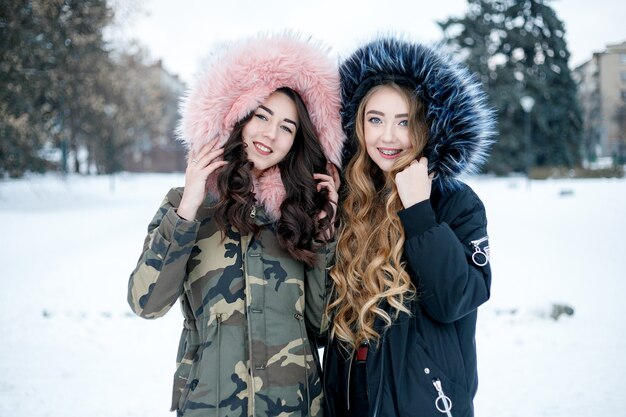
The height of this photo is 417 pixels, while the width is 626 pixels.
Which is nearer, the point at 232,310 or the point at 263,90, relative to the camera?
the point at 232,310

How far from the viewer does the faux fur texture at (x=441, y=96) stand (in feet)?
7.09

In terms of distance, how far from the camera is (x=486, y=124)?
222 centimetres

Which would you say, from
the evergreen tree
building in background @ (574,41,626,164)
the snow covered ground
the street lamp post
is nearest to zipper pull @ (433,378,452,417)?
the snow covered ground

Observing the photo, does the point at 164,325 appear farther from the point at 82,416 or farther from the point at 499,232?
the point at 499,232

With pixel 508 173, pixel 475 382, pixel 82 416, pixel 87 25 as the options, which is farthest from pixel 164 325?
pixel 508 173

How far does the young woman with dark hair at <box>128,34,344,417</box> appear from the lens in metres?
2.00

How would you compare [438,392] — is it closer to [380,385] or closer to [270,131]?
[380,385]

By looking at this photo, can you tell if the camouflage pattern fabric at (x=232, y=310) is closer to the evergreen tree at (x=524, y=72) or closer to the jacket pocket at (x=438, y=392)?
the jacket pocket at (x=438, y=392)

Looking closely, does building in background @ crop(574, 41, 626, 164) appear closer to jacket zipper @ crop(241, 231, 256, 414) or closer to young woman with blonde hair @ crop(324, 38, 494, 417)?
young woman with blonde hair @ crop(324, 38, 494, 417)

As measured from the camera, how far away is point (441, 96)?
2.20 meters

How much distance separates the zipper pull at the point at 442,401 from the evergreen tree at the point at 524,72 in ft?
96.1

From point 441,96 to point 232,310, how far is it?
1.32 metres

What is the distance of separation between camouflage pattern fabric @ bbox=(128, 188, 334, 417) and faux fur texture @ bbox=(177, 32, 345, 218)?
0.96 ft

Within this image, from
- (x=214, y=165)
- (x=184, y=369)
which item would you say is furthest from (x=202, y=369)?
(x=214, y=165)
